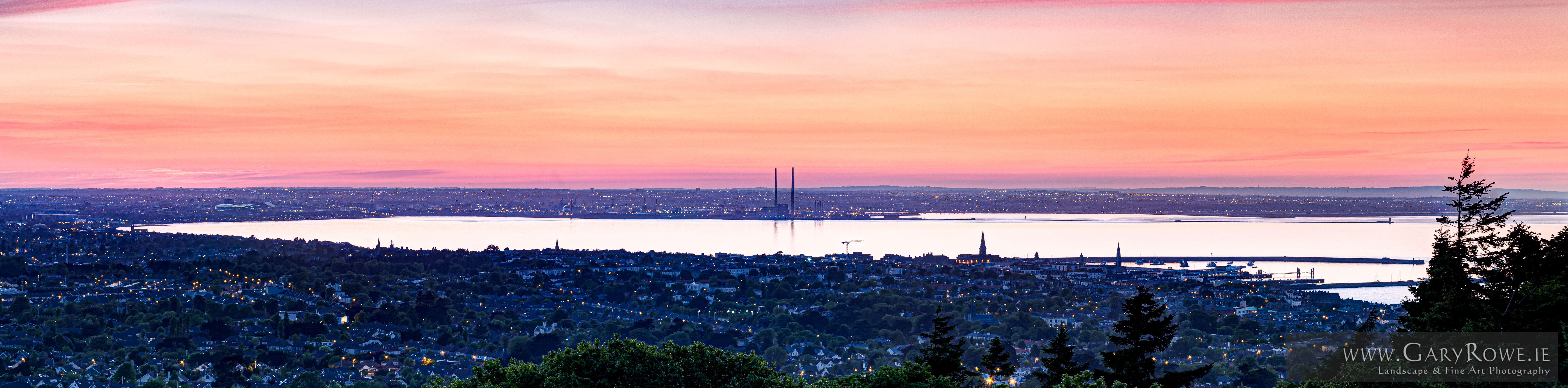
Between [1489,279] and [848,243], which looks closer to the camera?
[1489,279]

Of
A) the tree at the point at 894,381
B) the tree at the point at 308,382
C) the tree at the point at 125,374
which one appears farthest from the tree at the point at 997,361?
the tree at the point at 125,374

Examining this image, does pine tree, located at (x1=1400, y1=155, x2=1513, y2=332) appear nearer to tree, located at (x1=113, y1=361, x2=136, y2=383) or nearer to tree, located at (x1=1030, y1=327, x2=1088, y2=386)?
tree, located at (x1=1030, y1=327, x2=1088, y2=386)

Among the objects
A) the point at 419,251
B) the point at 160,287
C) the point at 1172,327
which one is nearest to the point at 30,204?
the point at 419,251

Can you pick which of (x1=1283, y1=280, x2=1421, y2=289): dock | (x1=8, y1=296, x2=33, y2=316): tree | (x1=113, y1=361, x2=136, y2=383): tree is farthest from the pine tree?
(x1=1283, y1=280, x2=1421, y2=289): dock

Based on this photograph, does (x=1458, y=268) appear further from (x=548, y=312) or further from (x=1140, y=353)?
(x=548, y=312)

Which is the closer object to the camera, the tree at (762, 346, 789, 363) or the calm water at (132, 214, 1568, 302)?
the tree at (762, 346, 789, 363)

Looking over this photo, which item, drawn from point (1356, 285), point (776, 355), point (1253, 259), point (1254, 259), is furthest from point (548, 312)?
point (1254, 259)

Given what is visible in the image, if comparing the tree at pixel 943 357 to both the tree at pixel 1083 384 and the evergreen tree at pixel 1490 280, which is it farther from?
the evergreen tree at pixel 1490 280

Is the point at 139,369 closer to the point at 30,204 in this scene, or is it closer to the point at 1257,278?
the point at 1257,278
